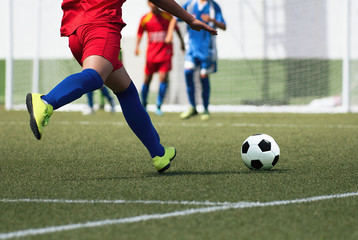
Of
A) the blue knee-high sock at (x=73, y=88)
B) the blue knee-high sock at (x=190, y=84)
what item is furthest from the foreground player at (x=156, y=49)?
the blue knee-high sock at (x=73, y=88)

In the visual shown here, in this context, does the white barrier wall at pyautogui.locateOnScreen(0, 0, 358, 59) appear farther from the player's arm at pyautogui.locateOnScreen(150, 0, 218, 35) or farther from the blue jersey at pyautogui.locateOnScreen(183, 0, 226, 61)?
the player's arm at pyautogui.locateOnScreen(150, 0, 218, 35)

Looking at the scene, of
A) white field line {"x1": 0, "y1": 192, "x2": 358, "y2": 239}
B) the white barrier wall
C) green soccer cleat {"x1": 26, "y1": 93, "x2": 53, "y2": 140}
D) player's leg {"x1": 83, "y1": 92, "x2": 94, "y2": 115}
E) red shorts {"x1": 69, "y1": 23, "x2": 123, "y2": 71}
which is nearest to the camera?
white field line {"x1": 0, "y1": 192, "x2": 358, "y2": 239}

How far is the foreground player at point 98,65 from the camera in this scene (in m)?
3.55

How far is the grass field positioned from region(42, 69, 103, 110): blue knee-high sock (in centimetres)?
52

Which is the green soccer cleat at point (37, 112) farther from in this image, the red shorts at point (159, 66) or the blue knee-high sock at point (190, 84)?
the red shorts at point (159, 66)

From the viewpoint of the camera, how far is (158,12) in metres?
11.1

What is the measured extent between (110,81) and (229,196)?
4.17 feet

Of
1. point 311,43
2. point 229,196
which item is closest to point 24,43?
point 311,43

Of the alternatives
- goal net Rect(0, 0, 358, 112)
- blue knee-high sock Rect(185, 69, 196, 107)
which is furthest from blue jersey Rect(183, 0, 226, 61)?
goal net Rect(0, 0, 358, 112)

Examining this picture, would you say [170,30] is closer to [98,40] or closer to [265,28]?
[265,28]

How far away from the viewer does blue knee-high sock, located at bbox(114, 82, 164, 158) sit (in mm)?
4320

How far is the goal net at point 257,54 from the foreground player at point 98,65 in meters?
9.41

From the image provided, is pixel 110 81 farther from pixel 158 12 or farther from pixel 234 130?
pixel 158 12

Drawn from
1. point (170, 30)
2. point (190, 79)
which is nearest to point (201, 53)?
point (190, 79)
